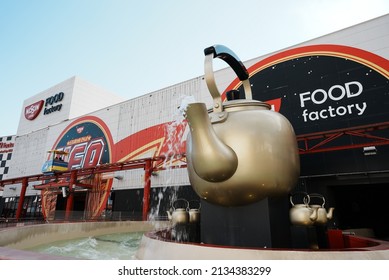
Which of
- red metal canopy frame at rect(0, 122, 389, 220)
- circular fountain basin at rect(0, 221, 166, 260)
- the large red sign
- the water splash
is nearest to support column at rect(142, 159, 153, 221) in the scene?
red metal canopy frame at rect(0, 122, 389, 220)

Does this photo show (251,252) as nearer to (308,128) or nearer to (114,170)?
(308,128)

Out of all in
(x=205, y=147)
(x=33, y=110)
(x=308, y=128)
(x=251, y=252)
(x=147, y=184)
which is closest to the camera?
(x=251, y=252)

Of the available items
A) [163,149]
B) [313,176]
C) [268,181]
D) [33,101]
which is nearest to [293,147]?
[268,181]

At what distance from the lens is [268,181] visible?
2.38m

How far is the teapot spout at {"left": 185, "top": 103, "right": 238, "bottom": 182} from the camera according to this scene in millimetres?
2191

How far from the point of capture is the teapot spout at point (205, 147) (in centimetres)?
219

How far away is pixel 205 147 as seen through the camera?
219 cm

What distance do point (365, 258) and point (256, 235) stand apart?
0.86 metres

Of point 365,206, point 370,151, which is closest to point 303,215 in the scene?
point 370,151

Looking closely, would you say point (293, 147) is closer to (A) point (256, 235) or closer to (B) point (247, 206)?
(B) point (247, 206)

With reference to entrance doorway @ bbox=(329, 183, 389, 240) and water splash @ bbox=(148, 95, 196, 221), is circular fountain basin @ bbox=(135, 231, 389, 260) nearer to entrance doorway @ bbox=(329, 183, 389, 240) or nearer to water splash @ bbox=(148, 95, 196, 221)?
water splash @ bbox=(148, 95, 196, 221)

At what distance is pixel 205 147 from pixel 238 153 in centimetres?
39

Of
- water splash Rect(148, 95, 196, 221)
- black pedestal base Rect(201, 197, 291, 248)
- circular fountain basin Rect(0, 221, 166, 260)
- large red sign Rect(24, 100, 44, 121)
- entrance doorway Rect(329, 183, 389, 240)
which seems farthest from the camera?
large red sign Rect(24, 100, 44, 121)
